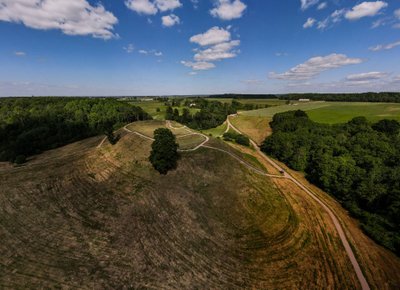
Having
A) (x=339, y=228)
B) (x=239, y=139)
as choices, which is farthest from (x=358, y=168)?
(x=239, y=139)

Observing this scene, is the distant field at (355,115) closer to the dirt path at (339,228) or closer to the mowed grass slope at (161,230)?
the dirt path at (339,228)

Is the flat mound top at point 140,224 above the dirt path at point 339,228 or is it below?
above

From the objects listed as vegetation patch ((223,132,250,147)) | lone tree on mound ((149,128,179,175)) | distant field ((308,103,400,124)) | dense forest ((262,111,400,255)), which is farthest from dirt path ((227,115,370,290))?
distant field ((308,103,400,124))

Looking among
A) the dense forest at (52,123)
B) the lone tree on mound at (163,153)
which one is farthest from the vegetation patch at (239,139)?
the dense forest at (52,123)

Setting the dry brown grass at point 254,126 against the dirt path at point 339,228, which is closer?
the dirt path at point 339,228

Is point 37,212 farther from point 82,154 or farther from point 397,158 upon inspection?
point 397,158

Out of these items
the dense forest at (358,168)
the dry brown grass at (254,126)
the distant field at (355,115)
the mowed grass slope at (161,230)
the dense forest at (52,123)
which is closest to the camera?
the mowed grass slope at (161,230)

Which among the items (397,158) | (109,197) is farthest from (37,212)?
(397,158)

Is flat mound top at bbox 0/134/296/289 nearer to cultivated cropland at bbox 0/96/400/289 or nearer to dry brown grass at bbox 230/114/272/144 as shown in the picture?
cultivated cropland at bbox 0/96/400/289
